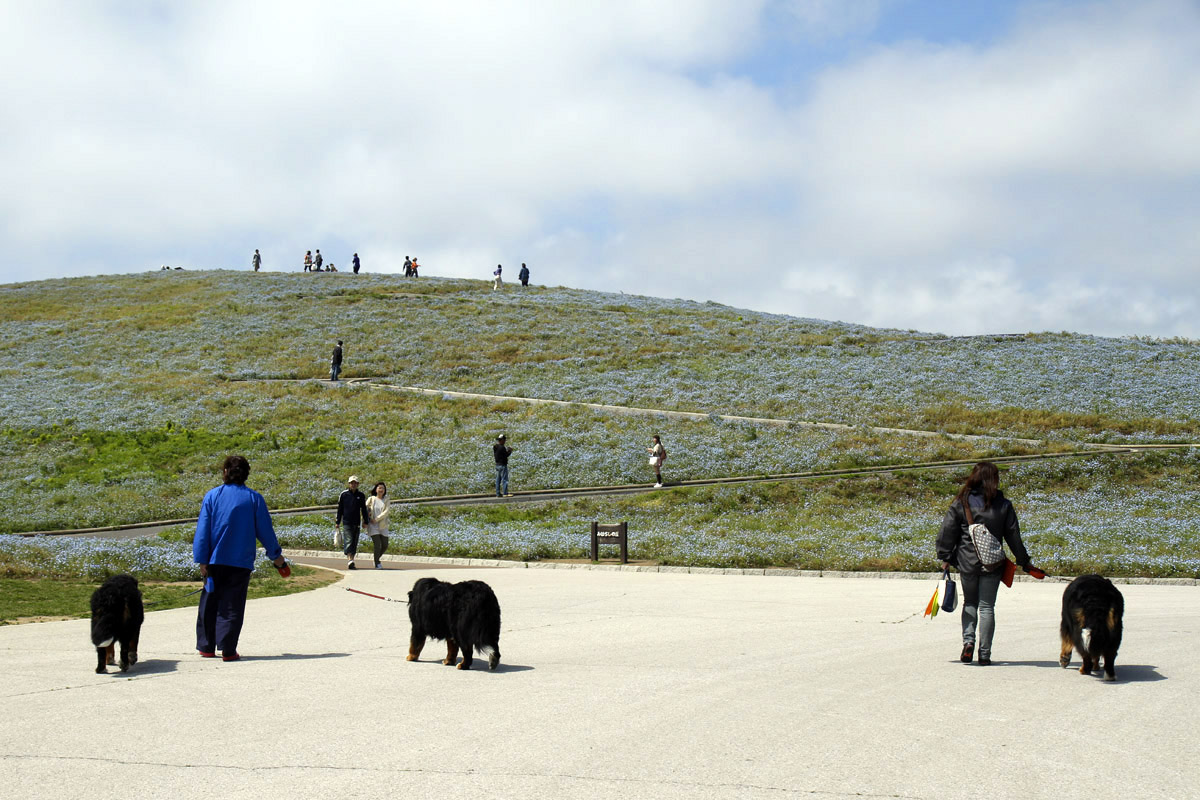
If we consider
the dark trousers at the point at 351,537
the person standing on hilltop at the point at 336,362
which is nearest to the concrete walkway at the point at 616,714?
the dark trousers at the point at 351,537

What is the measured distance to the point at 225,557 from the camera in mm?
9523

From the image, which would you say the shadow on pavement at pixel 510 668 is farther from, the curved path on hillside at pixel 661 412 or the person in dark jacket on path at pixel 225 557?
the curved path on hillside at pixel 661 412

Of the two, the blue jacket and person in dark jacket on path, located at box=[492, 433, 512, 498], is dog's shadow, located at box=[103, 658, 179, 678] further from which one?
person in dark jacket on path, located at box=[492, 433, 512, 498]

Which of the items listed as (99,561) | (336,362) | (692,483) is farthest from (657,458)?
(336,362)

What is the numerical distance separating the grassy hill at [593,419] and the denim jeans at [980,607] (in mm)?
8527

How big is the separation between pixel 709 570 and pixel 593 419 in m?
18.0

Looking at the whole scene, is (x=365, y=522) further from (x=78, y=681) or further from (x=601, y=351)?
(x=601, y=351)

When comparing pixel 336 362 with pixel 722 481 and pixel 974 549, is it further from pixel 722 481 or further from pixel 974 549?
pixel 974 549

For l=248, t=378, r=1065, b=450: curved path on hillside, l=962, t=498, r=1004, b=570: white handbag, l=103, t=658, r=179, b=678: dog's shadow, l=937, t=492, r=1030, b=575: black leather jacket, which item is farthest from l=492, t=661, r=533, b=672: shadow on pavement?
l=248, t=378, r=1065, b=450: curved path on hillside

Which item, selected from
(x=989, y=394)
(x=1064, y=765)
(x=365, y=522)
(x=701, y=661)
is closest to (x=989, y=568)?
(x=701, y=661)

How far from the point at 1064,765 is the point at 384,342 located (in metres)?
49.8

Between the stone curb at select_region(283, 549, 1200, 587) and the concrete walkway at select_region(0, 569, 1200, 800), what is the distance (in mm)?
4555

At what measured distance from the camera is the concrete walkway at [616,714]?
18.3ft

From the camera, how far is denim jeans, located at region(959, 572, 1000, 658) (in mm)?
9078
